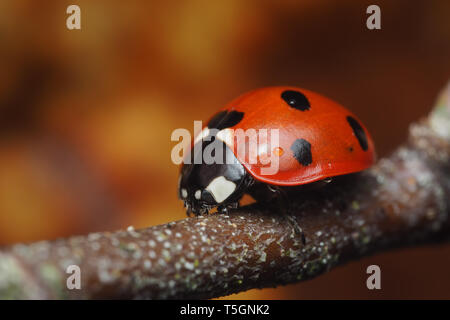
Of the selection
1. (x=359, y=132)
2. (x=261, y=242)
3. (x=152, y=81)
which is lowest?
(x=261, y=242)

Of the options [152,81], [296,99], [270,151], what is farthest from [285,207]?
[152,81]

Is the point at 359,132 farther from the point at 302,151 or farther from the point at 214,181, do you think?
the point at 214,181

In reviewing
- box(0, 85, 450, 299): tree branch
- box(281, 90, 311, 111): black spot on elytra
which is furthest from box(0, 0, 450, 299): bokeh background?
box(281, 90, 311, 111): black spot on elytra

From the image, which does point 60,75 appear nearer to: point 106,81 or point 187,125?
point 106,81

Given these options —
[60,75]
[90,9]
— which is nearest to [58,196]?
[60,75]

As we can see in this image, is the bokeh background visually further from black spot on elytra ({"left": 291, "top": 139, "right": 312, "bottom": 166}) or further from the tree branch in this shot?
black spot on elytra ({"left": 291, "top": 139, "right": 312, "bottom": 166})
